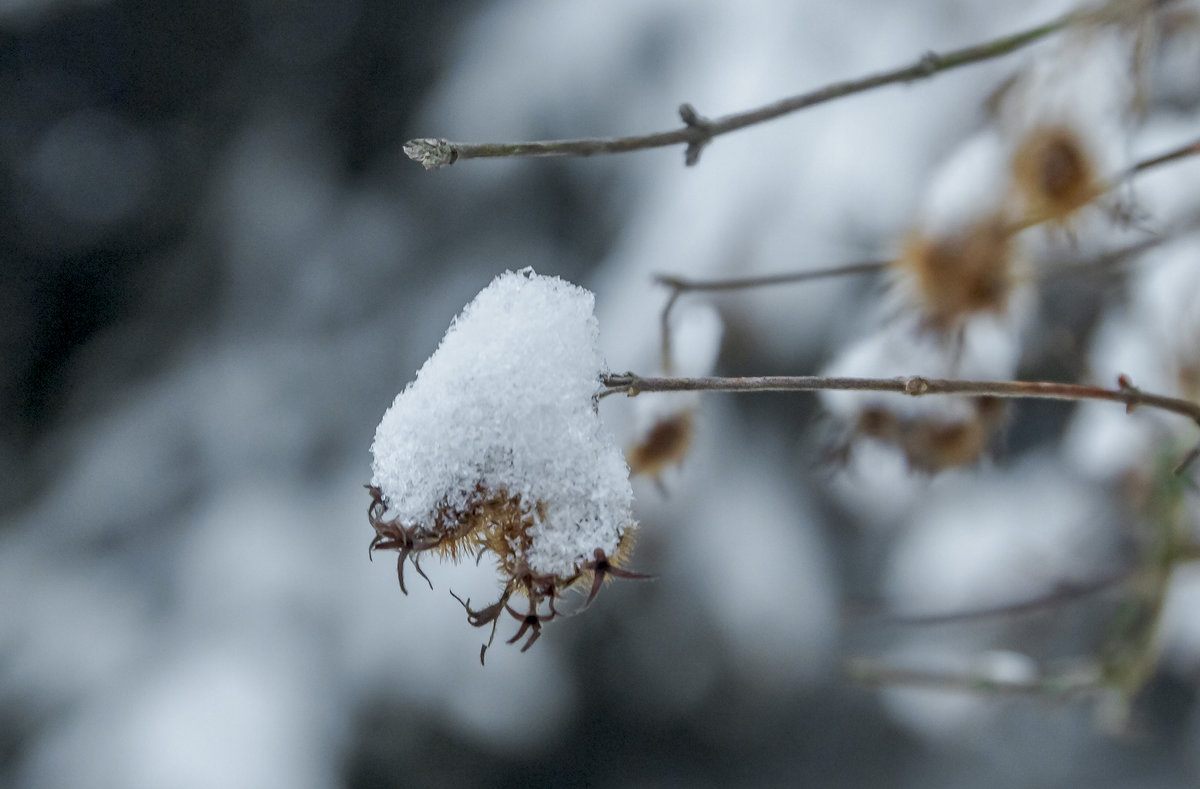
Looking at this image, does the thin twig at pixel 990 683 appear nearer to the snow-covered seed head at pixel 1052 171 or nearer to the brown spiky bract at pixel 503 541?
the snow-covered seed head at pixel 1052 171

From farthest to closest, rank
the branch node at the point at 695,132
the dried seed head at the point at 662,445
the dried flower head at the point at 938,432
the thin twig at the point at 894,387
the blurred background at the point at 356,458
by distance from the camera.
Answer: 1. the blurred background at the point at 356,458
2. the dried flower head at the point at 938,432
3. the dried seed head at the point at 662,445
4. the branch node at the point at 695,132
5. the thin twig at the point at 894,387

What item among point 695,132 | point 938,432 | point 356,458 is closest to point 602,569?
point 695,132

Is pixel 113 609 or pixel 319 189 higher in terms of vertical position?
pixel 319 189

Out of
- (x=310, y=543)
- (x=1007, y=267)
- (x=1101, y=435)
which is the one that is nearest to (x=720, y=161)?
(x=1101, y=435)

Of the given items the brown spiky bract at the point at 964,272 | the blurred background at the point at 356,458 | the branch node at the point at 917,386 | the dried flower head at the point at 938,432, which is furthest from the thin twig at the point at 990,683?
the blurred background at the point at 356,458

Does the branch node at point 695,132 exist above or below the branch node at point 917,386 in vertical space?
above

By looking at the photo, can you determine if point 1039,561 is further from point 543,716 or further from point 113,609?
point 113,609

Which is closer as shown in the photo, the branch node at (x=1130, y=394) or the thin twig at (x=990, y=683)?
the branch node at (x=1130, y=394)
